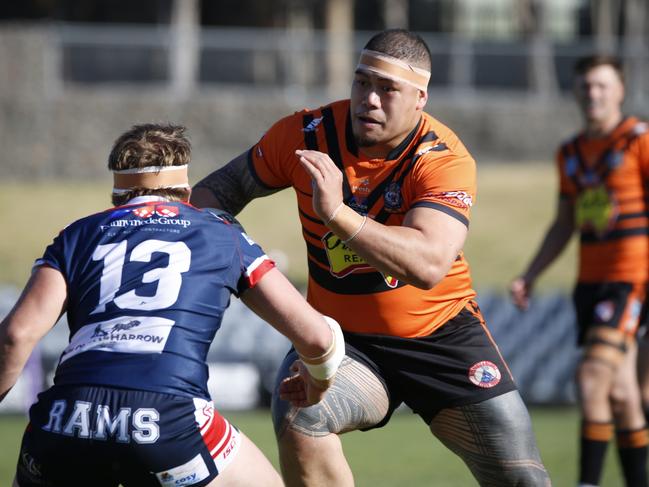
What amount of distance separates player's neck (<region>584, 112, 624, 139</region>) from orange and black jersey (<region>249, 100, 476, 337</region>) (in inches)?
101

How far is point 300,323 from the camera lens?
3.62m

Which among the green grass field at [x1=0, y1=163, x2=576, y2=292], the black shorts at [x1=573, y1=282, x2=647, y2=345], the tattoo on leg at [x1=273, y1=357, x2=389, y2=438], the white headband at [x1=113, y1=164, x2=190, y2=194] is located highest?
the white headband at [x1=113, y1=164, x2=190, y2=194]

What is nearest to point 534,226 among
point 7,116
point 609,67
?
point 7,116

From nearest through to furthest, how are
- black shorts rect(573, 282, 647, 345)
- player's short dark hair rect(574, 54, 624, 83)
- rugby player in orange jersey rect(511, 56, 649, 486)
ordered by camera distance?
rugby player in orange jersey rect(511, 56, 649, 486), black shorts rect(573, 282, 647, 345), player's short dark hair rect(574, 54, 624, 83)

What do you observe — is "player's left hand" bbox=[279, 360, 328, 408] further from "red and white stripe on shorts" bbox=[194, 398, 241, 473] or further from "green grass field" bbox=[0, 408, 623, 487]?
"green grass field" bbox=[0, 408, 623, 487]

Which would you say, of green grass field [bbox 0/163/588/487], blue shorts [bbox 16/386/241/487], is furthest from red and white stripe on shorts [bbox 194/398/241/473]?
green grass field [bbox 0/163/588/487]

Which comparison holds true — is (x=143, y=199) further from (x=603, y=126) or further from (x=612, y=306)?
(x=603, y=126)

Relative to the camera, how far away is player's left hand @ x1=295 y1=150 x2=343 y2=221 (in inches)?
156

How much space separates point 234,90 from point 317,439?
53.8ft

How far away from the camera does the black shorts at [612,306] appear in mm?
6770

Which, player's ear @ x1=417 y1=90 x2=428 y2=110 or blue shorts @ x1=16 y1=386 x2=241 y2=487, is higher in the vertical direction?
player's ear @ x1=417 y1=90 x2=428 y2=110

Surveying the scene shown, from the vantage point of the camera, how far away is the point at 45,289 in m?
3.45

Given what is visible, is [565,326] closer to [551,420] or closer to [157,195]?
[551,420]

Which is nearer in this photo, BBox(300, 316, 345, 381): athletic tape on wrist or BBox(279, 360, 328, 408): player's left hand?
BBox(300, 316, 345, 381): athletic tape on wrist
